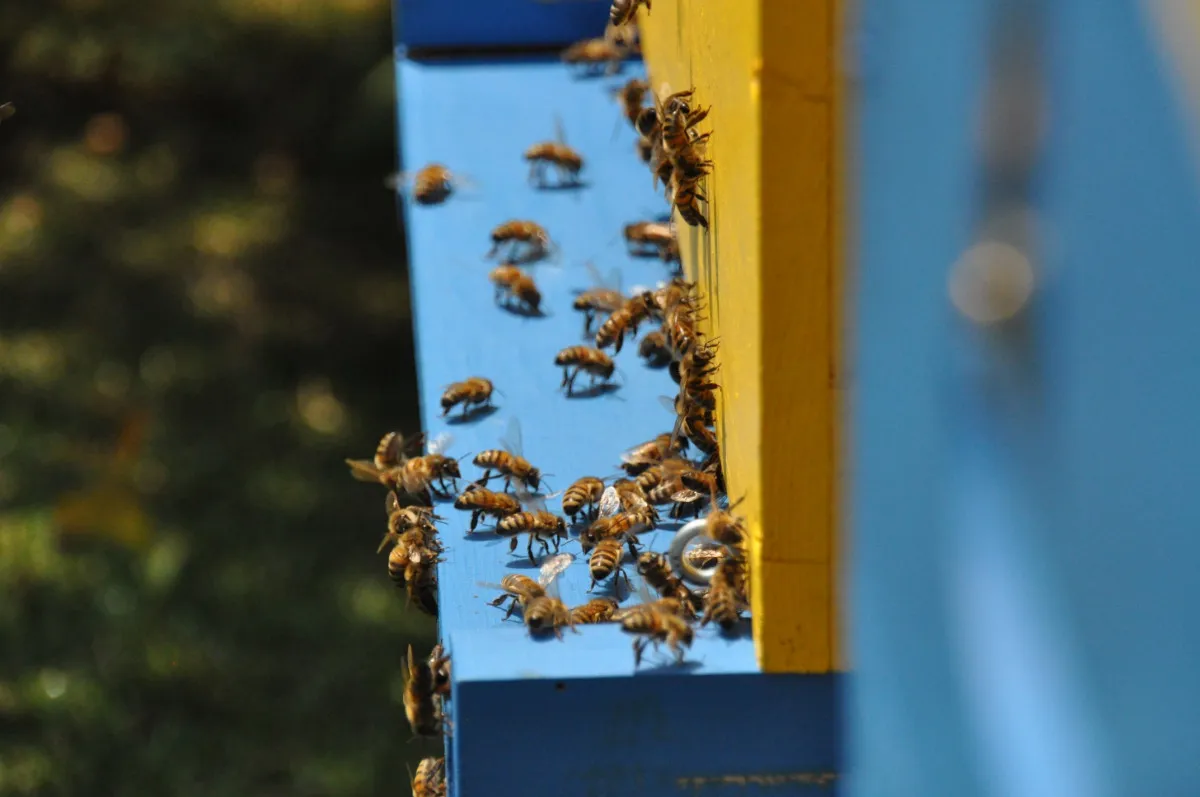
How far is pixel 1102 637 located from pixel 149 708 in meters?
6.52

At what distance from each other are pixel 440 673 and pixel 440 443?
554 mm

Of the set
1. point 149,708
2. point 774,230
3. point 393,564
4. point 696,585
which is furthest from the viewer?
point 149,708

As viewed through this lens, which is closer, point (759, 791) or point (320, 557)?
point (759, 791)

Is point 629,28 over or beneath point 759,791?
over

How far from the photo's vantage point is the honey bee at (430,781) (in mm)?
2857

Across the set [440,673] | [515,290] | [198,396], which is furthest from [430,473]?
[198,396]

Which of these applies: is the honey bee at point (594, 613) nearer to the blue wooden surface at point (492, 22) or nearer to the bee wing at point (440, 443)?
the bee wing at point (440, 443)

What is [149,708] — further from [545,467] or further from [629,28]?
[545,467]

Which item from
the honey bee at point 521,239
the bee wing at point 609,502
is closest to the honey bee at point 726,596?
the bee wing at point 609,502

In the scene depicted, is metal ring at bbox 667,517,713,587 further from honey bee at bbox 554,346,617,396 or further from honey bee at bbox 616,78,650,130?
honey bee at bbox 616,78,650,130

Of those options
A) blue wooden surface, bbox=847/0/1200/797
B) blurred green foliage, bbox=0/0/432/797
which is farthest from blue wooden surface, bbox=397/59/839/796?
blurred green foliage, bbox=0/0/432/797

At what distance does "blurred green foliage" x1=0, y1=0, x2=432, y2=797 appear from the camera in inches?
268

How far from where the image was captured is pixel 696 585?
7.70ft

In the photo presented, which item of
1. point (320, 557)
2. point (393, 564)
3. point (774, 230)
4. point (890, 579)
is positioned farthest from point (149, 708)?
point (890, 579)
